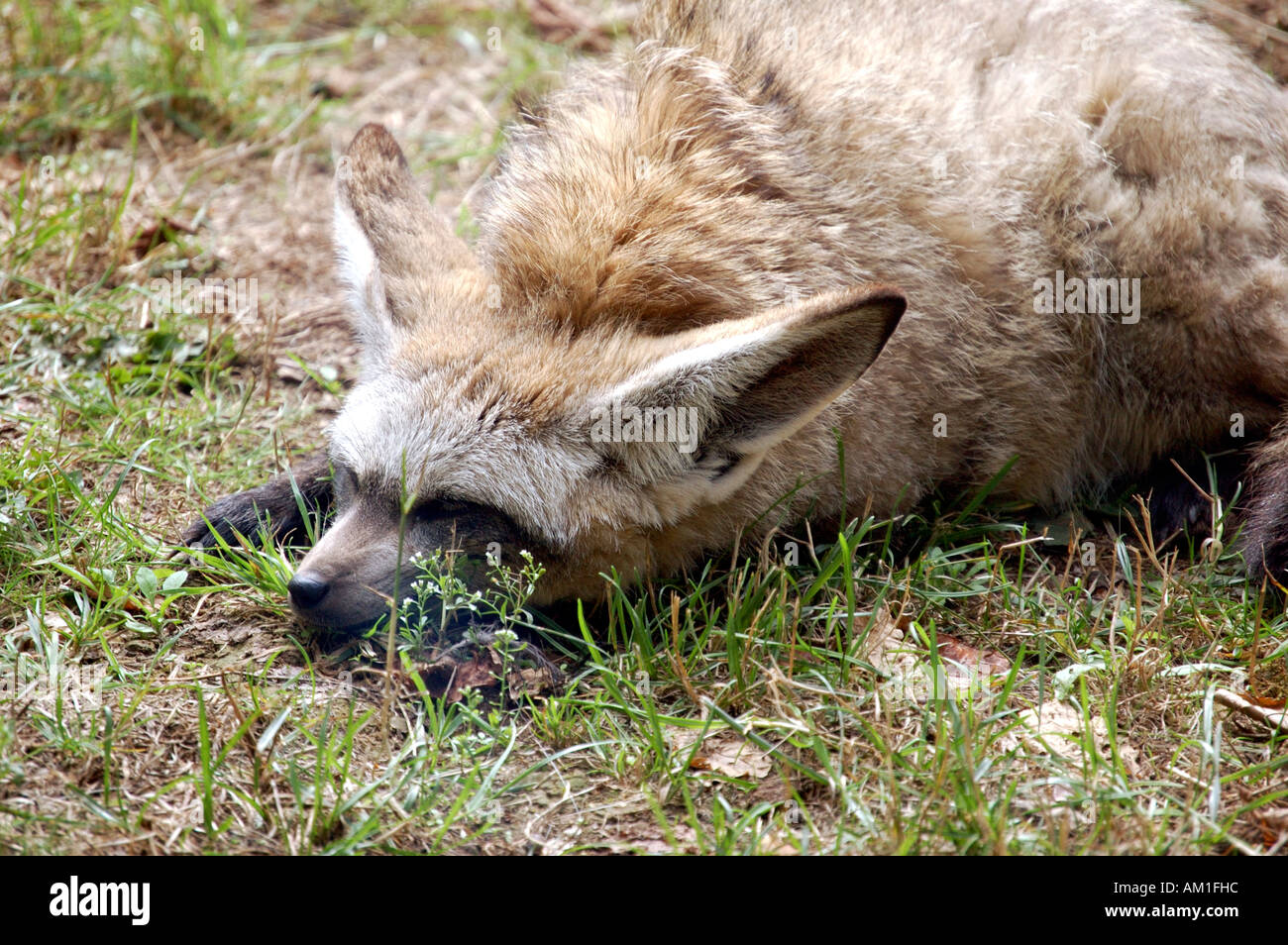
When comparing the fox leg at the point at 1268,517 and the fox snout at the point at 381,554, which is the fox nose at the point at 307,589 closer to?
the fox snout at the point at 381,554

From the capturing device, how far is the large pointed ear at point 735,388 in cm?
324

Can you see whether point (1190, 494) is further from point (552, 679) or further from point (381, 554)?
point (381, 554)

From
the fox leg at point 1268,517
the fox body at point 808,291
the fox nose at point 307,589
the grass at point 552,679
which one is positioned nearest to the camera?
the grass at point 552,679

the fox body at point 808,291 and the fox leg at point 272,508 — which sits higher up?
the fox body at point 808,291

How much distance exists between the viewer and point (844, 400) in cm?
398

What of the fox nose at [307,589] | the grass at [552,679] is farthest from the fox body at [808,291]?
the grass at [552,679]

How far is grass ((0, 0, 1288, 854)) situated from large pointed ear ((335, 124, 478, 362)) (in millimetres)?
929

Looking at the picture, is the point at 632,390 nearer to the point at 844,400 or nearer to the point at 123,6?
the point at 844,400

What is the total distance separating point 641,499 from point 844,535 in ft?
2.41

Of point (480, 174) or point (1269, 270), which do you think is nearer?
point (1269, 270)

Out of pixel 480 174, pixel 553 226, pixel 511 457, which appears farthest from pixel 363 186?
pixel 480 174

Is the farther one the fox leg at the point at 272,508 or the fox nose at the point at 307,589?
the fox leg at the point at 272,508

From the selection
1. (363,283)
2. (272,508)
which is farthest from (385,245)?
(272,508)

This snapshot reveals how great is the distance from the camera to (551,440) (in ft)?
11.8
